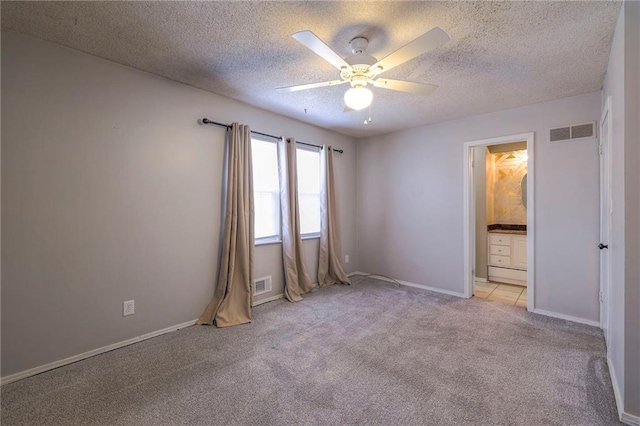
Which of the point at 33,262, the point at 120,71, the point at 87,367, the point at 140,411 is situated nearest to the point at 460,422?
the point at 140,411

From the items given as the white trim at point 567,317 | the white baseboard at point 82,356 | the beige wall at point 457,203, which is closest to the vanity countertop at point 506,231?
the beige wall at point 457,203

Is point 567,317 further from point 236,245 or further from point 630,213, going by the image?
point 236,245

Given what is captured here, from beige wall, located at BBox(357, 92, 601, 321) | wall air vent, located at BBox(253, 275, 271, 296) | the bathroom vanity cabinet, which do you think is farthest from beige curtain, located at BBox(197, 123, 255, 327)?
the bathroom vanity cabinet

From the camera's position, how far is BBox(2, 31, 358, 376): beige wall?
2.04m

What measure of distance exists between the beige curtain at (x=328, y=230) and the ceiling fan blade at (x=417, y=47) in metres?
2.45

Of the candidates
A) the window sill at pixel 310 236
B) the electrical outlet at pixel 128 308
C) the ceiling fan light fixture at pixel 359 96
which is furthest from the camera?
the window sill at pixel 310 236

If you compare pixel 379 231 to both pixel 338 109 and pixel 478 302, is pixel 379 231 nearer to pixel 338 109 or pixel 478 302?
pixel 478 302

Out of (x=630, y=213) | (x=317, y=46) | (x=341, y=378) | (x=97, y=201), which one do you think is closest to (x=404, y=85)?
(x=317, y=46)

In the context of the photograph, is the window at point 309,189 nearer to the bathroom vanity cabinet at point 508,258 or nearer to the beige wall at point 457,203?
the beige wall at point 457,203

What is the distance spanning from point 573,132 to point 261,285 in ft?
12.6

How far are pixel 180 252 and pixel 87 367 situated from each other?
109 cm

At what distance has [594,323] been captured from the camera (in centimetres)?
295

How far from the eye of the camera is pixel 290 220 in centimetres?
380

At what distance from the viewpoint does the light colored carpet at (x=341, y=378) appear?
1702 millimetres
